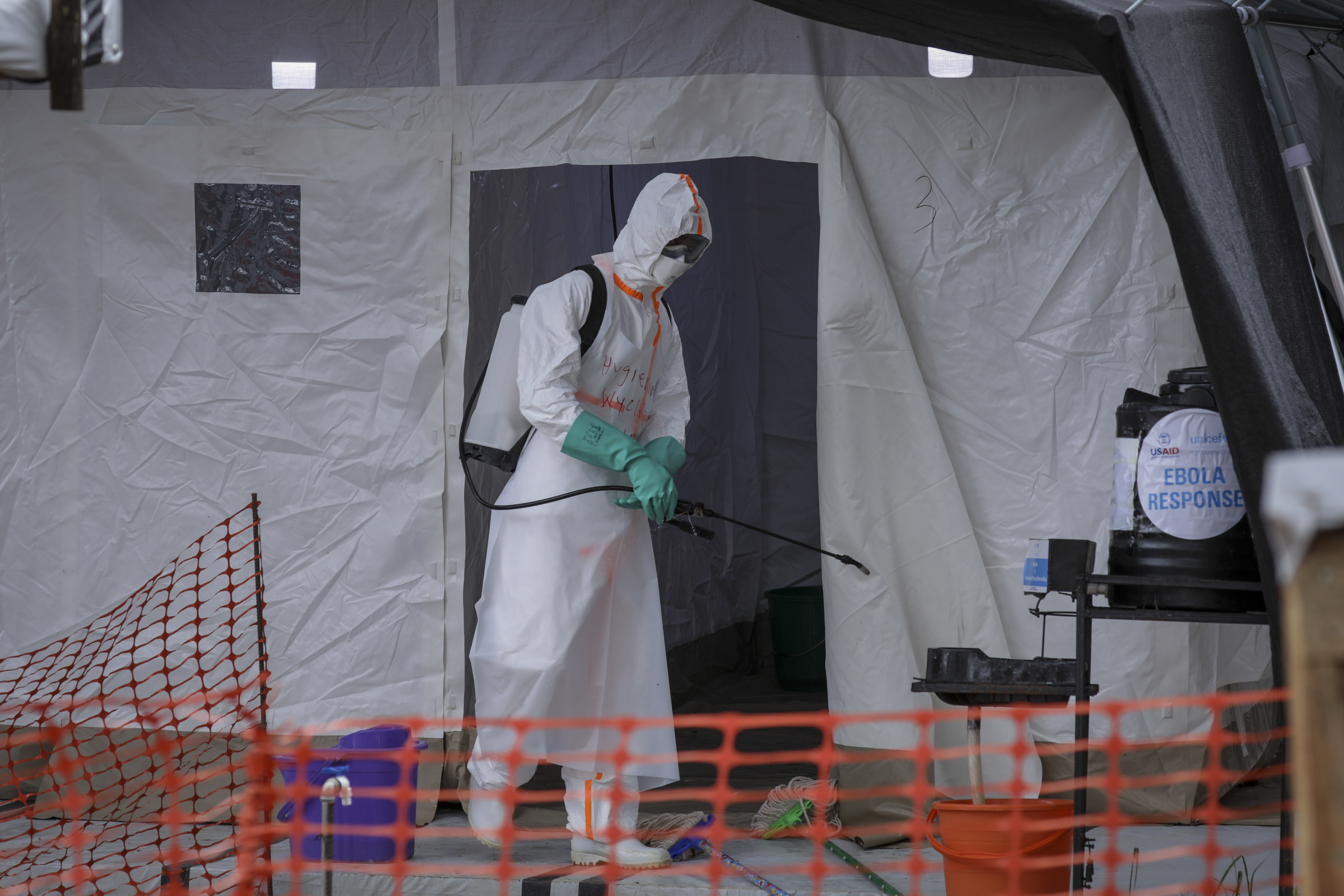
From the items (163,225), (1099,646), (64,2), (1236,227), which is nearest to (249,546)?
(163,225)

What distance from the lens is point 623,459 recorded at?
9.20 feet

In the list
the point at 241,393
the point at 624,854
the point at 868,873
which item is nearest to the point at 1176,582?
the point at 868,873

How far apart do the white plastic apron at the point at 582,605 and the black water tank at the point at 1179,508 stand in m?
1.17

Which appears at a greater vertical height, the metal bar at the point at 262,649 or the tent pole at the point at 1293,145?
the tent pole at the point at 1293,145

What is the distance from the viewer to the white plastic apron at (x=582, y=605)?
2846 mm

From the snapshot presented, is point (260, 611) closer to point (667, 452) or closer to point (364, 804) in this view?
point (364, 804)

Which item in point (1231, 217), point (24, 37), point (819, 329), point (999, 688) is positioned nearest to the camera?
point (24, 37)

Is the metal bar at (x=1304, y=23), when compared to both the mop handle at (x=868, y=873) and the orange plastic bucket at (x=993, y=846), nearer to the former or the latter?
the orange plastic bucket at (x=993, y=846)

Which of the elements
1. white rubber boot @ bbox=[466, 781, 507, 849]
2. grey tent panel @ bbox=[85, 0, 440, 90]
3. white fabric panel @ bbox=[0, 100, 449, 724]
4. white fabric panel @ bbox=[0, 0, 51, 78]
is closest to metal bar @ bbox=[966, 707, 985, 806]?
white rubber boot @ bbox=[466, 781, 507, 849]

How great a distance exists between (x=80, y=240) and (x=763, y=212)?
2.85 m

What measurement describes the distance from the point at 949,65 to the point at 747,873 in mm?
2150

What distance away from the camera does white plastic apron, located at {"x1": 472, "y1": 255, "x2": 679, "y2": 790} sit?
9.34 ft

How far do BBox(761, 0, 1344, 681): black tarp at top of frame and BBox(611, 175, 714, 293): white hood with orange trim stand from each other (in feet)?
3.16

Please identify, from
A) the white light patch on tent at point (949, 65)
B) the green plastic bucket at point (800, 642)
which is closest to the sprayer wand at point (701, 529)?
the white light patch on tent at point (949, 65)
